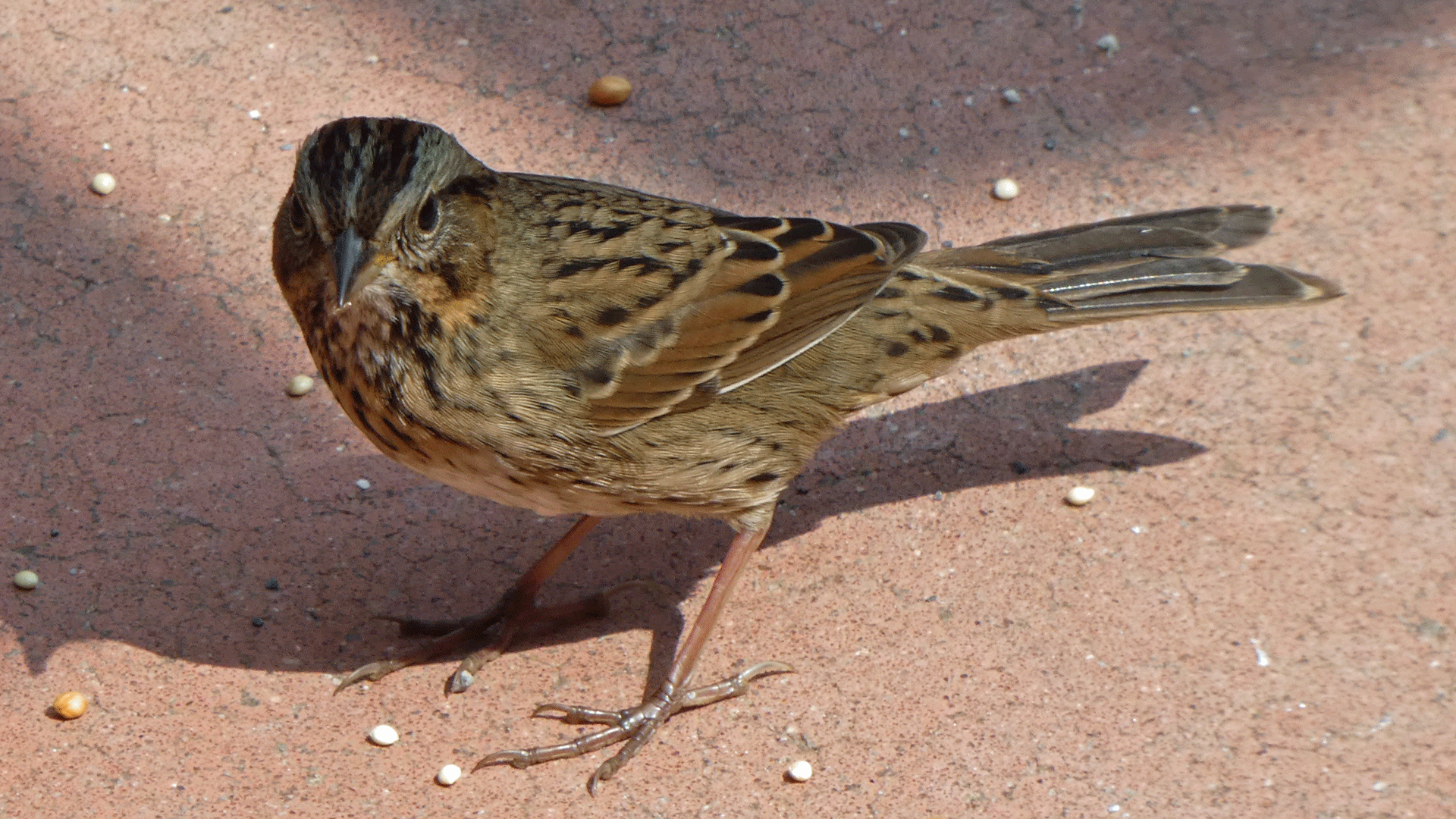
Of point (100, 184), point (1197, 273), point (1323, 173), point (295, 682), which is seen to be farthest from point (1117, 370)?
point (100, 184)

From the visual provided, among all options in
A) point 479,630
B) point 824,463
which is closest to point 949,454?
point 824,463

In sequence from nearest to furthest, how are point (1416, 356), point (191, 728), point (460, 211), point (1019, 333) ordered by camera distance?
1. point (460, 211)
2. point (191, 728)
3. point (1019, 333)
4. point (1416, 356)

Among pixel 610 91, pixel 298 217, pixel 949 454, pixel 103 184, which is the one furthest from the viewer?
pixel 610 91

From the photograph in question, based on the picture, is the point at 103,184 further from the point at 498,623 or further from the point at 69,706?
the point at 498,623

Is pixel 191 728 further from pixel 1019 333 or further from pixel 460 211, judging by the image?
pixel 1019 333

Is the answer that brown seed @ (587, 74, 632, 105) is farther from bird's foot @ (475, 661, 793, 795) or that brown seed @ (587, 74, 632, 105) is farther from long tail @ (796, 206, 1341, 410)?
bird's foot @ (475, 661, 793, 795)

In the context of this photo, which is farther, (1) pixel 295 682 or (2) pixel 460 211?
(1) pixel 295 682

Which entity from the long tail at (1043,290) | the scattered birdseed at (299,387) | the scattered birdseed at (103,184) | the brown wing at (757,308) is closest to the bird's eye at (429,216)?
the brown wing at (757,308)
